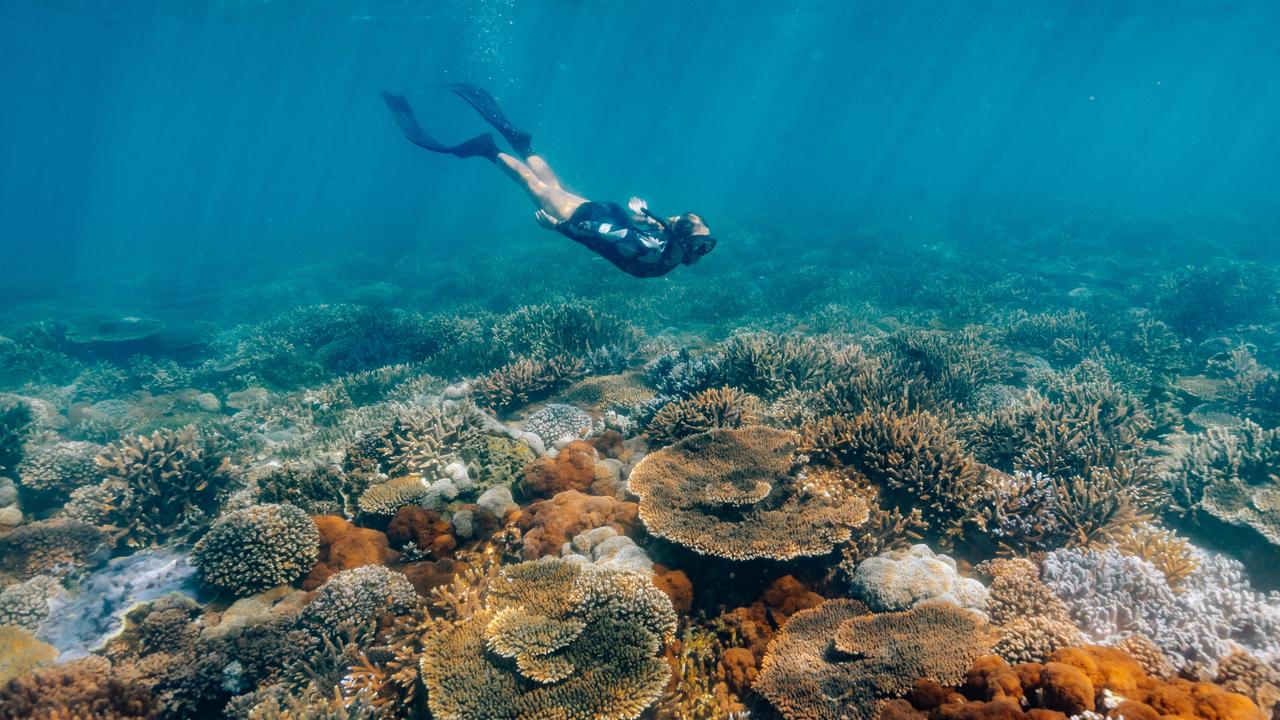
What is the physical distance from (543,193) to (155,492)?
988 cm

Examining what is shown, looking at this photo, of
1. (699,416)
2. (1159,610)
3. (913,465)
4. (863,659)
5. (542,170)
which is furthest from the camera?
(542,170)

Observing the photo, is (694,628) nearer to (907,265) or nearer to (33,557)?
(33,557)

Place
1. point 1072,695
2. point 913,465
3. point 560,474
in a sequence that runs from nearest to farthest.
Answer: point 1072,695 → point 913,465 → point 560,474

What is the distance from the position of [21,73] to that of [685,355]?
80.6 meters

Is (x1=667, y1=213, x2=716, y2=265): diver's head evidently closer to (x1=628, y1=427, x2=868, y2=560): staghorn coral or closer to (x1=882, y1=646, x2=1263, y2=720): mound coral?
(x1=628, y1=427, x2=868, y2=560): staghorn coral

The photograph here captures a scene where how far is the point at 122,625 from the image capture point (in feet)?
15.6

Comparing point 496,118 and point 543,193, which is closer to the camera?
point 543,193

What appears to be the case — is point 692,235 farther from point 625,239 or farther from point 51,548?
point 51,548

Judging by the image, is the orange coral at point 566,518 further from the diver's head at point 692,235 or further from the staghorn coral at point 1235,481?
the staghorn coral at point 1235,481

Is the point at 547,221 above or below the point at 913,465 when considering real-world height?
above

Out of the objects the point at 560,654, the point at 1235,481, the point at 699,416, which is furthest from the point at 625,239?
the point at 1235,481

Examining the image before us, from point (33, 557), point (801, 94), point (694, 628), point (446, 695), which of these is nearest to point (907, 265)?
point (694, 628)

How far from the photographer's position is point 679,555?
4.94 meters

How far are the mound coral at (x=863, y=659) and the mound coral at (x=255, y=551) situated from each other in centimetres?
461
